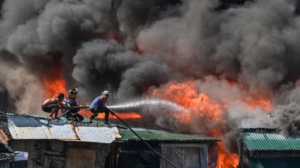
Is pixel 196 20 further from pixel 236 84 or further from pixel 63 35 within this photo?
pixel 63 35

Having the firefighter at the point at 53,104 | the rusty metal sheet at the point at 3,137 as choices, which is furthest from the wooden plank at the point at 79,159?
the rusty metal sheet at the point at 3,137

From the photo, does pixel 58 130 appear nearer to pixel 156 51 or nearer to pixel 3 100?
pixel 156 51

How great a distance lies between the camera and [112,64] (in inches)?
1096

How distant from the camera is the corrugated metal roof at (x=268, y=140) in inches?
591

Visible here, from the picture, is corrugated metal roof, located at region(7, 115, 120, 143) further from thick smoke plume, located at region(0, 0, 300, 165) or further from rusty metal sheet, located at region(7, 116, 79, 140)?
thick smoke plume, located at region(0, 0, 300, 165)

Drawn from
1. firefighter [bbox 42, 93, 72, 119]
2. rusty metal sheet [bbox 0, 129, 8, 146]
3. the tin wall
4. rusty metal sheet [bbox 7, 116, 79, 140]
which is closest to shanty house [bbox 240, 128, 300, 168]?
rusty metal sheet [bbox 7, 116, 79, 140]

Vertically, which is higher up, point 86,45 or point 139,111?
point 86,45

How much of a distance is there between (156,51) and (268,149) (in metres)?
17.0

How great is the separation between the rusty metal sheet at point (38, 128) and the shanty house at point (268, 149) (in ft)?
28.5

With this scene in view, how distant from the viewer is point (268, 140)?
15.5 meters

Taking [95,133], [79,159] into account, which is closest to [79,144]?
[79,159]

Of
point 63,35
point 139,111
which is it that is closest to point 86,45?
point 63,35

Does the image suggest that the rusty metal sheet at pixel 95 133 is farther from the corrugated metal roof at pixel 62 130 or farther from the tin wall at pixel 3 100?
the tin wall at pixel 3 100

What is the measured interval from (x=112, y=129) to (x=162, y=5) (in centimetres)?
2148
